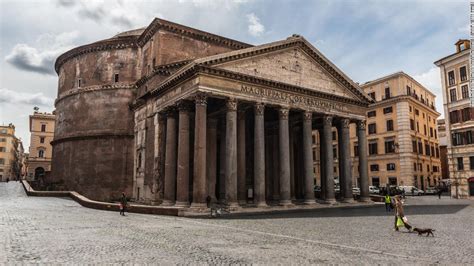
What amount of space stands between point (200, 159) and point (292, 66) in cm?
990

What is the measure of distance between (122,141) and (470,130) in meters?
33.1

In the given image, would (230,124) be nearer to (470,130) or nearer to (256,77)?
(256,77)

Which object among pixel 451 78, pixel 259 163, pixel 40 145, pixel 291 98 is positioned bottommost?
pixel 259 163

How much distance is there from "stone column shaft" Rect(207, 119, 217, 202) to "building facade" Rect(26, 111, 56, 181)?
44676mm

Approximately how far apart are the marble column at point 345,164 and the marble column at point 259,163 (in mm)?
8270

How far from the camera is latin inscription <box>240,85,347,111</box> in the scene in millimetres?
21841

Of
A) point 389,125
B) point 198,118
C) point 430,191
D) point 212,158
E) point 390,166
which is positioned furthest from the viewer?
point 389,125

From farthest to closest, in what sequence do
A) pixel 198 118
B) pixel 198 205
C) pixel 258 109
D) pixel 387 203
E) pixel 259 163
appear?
pixel 258 109, pixel 387 203, pixel 259 163, pixel 198 118, pixel 198 205

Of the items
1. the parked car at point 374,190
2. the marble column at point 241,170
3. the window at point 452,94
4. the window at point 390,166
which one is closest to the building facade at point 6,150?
the marble column at point 241,170

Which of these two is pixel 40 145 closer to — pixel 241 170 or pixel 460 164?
pixel 241 170

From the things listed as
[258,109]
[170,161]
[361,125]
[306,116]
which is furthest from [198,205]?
[361,125]

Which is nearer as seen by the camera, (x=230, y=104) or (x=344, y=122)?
(x=230, y=104)

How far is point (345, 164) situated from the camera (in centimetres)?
2631

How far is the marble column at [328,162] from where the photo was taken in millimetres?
24625
